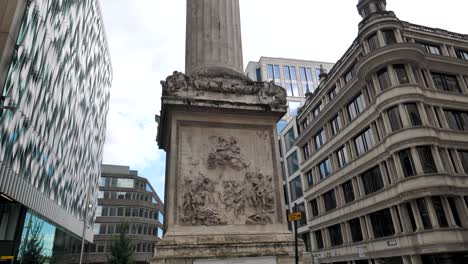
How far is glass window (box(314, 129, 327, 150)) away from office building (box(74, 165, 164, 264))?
163 feet

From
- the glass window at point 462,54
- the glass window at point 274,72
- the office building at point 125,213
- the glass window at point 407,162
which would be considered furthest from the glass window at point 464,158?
the office building at point 125,213

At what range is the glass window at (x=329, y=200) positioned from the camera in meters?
39.8

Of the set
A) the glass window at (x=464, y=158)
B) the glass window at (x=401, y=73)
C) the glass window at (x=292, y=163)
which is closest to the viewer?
the glass window at (x=464, y=158)

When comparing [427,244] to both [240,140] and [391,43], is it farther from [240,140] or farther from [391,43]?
[240,140]

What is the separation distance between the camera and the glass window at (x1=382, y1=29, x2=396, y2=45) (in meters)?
31.2

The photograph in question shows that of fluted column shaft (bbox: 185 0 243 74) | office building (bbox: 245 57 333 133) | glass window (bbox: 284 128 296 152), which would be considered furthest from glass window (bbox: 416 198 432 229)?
office building (bbox: 245 57 333 133)

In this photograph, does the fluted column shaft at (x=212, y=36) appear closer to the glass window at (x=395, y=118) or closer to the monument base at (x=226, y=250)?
the monument base at (x=226, y=250)

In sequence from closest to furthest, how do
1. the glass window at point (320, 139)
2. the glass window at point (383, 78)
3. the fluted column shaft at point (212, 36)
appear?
the fluted column shaft at point (212, 36) → the glass window at point (383, 78) → the glass window at point (320, 139)

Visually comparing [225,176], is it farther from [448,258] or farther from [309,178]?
[309,178]

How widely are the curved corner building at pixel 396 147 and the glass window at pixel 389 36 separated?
0.37 feet

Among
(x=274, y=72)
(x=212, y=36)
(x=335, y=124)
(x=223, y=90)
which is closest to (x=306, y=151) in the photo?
(x=335, y=124)

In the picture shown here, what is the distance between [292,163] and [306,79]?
29855mm

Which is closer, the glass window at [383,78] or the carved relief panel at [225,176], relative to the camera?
the carved relief panel at [225,176]

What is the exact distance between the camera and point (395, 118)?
2891cm
